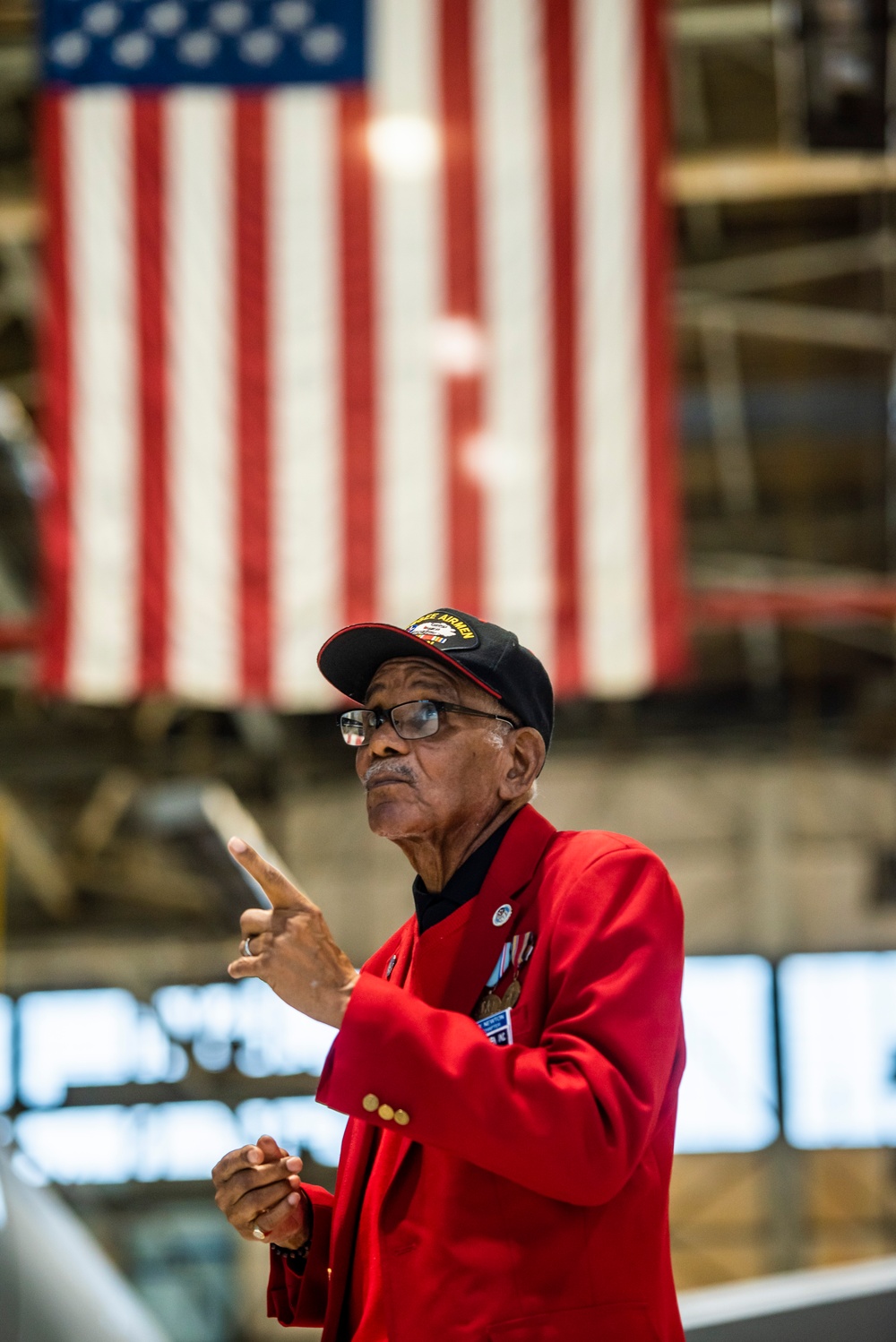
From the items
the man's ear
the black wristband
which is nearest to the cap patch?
the man's ear

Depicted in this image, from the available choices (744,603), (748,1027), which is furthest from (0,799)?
(744,603)

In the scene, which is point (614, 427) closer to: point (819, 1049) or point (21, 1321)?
point (21, 1321)

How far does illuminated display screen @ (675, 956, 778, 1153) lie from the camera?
48.2 ft

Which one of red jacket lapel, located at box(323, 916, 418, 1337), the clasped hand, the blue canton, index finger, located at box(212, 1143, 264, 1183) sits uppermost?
the blue canton

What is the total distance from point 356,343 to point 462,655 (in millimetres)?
4756

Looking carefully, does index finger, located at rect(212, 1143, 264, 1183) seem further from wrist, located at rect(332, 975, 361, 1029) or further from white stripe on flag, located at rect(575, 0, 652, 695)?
white stripe on flag, located at rect(575, 0, 652, 695)

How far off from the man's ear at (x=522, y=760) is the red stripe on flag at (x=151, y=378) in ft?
15.1

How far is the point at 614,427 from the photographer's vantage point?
6.62m

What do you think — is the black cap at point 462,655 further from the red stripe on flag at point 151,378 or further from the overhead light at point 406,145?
the overhead light at point 406,145

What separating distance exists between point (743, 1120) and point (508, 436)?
33.2 feet

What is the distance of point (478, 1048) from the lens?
1688mm

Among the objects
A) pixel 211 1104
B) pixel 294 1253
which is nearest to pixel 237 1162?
pixel 294 1253

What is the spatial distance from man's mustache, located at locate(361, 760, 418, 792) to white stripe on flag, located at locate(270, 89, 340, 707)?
452cm

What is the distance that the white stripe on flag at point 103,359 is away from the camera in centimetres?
665
